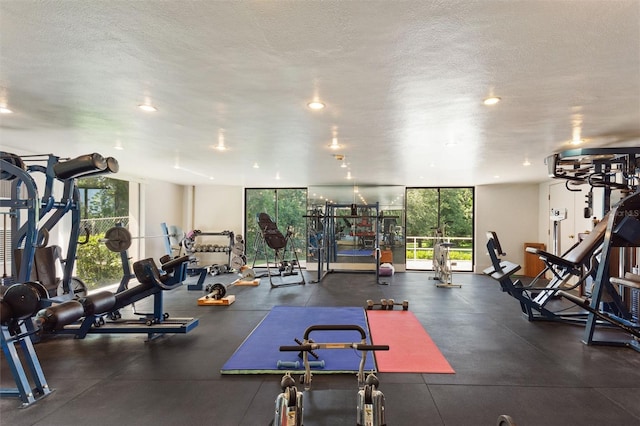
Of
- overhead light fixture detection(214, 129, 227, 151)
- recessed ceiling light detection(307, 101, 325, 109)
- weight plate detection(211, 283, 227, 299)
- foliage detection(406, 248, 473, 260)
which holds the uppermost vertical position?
recessed ceiling light detection(307, 101, 325, 109)

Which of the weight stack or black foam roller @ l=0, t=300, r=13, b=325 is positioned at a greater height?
black foam roller @ l=0, t=300, r=13, b=325

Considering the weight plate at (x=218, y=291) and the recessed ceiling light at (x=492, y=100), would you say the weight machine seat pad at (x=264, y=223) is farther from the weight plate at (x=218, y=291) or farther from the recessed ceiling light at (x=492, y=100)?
the recessed ceiling light at (x=492, y=100)

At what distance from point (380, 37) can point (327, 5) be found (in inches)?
15.7

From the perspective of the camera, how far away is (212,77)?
7.73 ft

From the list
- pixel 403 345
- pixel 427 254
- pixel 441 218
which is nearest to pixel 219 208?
pixel 427 254

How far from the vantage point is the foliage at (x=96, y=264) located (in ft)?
21.1

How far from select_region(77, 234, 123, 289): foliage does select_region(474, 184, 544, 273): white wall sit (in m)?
8.92

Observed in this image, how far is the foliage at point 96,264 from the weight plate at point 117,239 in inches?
89.7

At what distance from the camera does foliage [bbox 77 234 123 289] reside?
6.43 metres

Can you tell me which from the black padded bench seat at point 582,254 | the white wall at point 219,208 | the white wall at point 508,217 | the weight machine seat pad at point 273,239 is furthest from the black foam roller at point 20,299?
the white wall at point 508,217

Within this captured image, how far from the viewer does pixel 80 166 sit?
3277 mm

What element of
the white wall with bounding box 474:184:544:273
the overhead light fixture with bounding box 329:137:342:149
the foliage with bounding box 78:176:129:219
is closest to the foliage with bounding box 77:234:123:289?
the foliage with bounding box 78:176:129:219

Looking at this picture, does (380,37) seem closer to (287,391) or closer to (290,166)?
(287,391)

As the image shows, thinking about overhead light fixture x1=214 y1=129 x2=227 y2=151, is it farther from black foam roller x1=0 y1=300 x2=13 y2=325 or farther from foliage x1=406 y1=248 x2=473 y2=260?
foliage x1=406 y1=248 x2=473 y2=260
